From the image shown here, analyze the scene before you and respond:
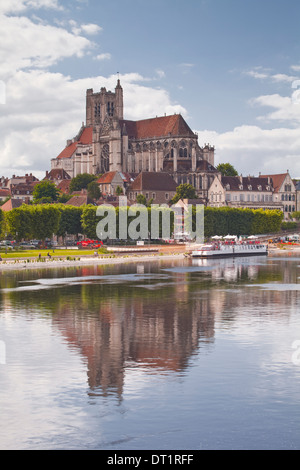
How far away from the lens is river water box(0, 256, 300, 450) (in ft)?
67.2

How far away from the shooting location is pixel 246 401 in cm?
2334

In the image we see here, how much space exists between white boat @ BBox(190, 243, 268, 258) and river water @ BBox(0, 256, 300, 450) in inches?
2441

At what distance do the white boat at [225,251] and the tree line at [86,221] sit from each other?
21486 millimetres

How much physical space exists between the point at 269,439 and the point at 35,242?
4289 inches

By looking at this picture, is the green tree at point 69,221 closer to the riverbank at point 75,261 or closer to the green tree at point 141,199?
the riverbank at point 75,261

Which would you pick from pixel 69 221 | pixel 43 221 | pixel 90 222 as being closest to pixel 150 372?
pixel 43 221

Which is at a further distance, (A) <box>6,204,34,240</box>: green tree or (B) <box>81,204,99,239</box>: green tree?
(B) <box>81,204,99,239</box>: green tree

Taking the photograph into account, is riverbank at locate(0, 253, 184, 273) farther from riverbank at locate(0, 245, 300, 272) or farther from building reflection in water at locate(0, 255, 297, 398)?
building reflection in water at locate(0, 255, 297, 398)

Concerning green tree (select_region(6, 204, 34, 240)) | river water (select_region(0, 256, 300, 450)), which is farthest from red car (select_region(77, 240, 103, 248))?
river water (select_region(0, 256, 300, 450))

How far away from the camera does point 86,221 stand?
432 feet

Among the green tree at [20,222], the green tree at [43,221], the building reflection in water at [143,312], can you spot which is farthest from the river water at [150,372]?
the green tree at [43,221]

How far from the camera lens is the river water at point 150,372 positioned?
67.2ft

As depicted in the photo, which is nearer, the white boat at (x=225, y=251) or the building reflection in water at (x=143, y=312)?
the building reflection in water at (x=143, y=312)

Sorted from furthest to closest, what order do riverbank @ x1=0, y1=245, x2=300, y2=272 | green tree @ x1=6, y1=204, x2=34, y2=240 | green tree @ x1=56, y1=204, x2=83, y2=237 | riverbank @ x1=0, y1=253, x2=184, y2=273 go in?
1. green tree @ x1=56, y1=204, x2=83, y2=237
2. green tree @ x1=6, y1=204, x2=34, y2=240
3. riverbank @ x1=0, y1=245, x2=300, y2=272
4. riverbank @ x1=0, y1=253, x2=184, y2=273
